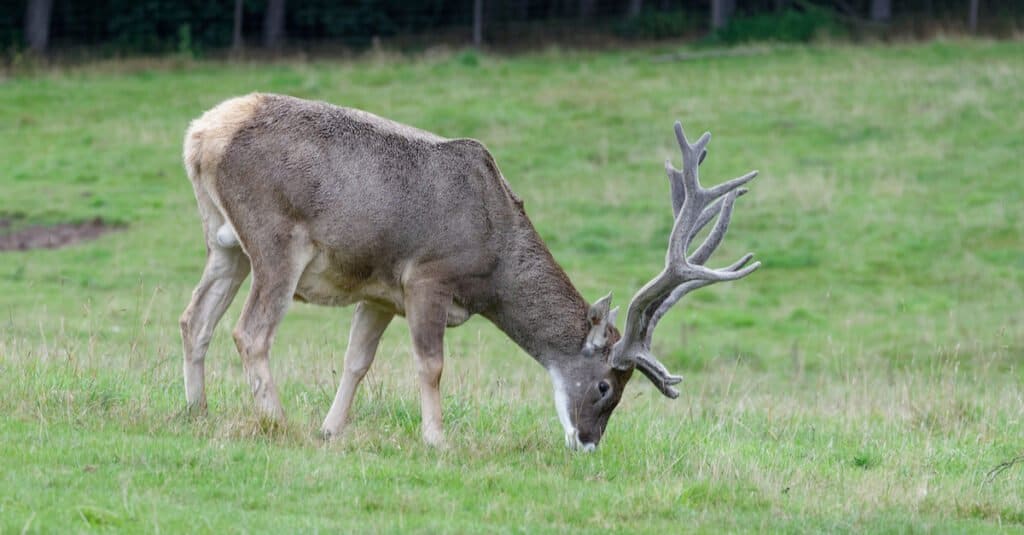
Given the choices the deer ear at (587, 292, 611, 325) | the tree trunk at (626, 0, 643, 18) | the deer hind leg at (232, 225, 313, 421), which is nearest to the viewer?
the deer hind leg at (232, 225, 313, 421)

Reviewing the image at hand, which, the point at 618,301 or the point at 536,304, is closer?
the point at 536,304

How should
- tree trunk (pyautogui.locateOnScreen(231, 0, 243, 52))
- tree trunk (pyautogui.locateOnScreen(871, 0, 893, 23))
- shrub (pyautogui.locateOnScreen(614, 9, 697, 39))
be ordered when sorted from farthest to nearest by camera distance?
1. tree trunk (pyautogui.locateOnScreen(871, 0, 893, 23))
2. shrub (pyautogui.locateOnScreen(614, 9, 697, 39))
3. tree trunk (pyautogui.locateOnScreen(231, 0, 243, 52))

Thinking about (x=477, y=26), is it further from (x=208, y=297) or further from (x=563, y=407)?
(x=563, y=407)

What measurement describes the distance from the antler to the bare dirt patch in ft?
44.5

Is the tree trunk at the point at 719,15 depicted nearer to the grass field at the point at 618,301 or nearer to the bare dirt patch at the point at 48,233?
the grass field at the point at 618,301

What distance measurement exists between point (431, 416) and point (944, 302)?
1161 cm

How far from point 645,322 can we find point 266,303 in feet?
7.86

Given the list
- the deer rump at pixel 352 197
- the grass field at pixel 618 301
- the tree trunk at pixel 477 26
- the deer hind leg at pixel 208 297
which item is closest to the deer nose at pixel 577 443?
the grass field at pixel 618 301

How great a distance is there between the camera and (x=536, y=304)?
959 cm

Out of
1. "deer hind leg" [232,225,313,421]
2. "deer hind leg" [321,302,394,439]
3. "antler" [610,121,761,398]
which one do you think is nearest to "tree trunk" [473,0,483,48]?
"deer hind leg" [321,302,394,439]

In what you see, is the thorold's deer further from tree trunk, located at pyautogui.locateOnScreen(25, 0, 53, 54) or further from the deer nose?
tree trunk, located at pyautogui.locateOnScreen(25, 0, 53, 54)

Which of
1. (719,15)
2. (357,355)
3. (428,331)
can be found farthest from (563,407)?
(719,15)

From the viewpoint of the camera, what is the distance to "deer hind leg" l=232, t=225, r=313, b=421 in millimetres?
8859

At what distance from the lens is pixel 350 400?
9.53 meters
